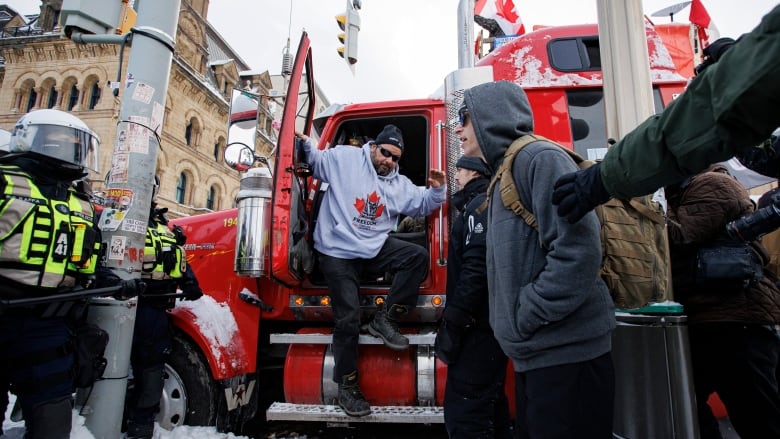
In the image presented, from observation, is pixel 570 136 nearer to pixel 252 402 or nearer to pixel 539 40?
pixel 539 40

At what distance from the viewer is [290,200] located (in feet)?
9.73

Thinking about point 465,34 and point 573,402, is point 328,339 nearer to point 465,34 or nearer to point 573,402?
point 573,402

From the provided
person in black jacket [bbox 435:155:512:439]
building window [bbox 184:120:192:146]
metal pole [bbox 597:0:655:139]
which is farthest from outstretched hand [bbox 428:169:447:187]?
building window [bbox 184:120:192:146]

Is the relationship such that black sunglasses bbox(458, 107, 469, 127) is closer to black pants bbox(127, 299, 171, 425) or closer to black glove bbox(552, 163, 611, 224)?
black glove bbox(552, 163, 611, 224)

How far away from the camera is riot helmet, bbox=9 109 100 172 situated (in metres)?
2.36

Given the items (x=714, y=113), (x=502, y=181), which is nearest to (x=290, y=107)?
(x=502, y=181)

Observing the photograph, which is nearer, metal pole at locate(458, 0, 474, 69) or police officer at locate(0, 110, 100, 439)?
police officer at locate(0, 110, 100, 439)

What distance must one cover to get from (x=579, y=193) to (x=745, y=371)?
1.77 m

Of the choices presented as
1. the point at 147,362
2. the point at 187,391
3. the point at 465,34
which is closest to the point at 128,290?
the point at 147,362

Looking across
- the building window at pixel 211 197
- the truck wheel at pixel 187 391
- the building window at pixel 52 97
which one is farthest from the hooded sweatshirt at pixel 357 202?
the building window at pixel 52 97

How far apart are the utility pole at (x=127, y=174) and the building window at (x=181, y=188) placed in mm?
23246

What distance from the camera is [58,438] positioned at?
219cm

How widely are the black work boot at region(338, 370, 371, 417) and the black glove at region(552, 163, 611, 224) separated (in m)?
2.06

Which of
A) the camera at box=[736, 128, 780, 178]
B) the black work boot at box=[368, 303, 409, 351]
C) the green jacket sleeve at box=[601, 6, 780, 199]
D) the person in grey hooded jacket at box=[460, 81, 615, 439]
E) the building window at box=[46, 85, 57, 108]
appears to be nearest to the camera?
the green jacket sleeve at box=[601, 6, 780, 199]
